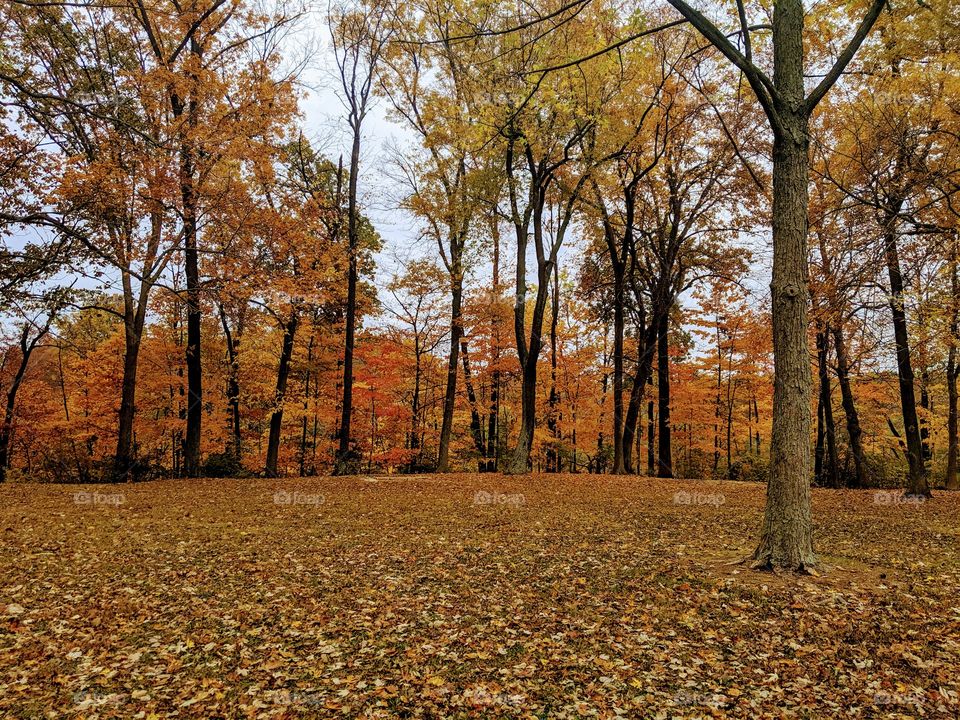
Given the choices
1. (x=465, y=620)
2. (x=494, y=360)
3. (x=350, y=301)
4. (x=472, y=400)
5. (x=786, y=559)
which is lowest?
(x=465, y=620)

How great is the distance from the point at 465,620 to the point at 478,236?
62.7 ft

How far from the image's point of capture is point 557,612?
5.54 m

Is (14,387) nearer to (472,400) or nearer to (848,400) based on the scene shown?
(472,400)

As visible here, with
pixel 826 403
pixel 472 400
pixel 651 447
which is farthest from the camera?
pixel 472 400

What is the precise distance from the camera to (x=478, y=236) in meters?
22.8

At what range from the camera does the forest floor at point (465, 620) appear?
3922 millimetres

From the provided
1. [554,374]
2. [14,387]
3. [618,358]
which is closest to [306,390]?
[14,387]

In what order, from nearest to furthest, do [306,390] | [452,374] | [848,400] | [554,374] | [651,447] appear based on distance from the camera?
[848,400] → [452,374] → [306,390] → [651,447] → [554,374]

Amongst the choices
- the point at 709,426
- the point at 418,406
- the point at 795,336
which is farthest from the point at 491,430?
the point at 795,336

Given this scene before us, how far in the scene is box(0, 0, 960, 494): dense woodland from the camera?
1009 centimetres

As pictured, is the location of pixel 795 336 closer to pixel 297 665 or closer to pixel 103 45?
pixel 297 665

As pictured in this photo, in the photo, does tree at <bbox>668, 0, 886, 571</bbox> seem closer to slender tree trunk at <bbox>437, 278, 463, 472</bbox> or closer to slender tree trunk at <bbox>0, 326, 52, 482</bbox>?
slender tree trunk at <bbox>437, 278, 463, 472</bbox>

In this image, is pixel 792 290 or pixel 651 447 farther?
pixel 651 447

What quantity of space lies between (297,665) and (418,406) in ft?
80.7
